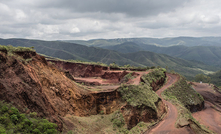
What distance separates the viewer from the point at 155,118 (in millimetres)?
27656

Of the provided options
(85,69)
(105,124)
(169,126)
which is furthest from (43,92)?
(85,69)

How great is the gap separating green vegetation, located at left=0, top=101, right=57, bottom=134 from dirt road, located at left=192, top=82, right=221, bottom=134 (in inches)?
1407

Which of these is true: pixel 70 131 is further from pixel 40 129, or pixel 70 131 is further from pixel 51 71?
pixel 51 71

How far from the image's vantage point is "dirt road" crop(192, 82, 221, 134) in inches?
1516

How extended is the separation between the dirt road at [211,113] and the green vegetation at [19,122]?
35.7m

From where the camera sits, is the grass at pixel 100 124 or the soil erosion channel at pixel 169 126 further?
the soil erosion channel at pixel 169 126

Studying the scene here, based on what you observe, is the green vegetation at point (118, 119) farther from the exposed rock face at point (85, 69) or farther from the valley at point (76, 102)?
the exposed rock face at point (85, 69)

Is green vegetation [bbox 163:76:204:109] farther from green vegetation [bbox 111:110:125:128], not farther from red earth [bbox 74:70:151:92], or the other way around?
green vegetation [bbox 111:110:125:128]

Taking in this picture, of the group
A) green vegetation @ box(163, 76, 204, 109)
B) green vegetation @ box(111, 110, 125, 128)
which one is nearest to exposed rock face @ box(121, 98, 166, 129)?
green vegetation @ box(111, 110, 125, 128)

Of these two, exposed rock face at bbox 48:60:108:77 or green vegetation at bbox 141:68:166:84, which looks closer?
green vegetation at bbox 141:68:166:84

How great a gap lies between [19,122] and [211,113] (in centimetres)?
5290

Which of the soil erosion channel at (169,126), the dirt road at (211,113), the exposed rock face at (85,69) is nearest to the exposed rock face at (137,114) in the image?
the soil erosion channel at (169,126)

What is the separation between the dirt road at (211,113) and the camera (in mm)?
38519

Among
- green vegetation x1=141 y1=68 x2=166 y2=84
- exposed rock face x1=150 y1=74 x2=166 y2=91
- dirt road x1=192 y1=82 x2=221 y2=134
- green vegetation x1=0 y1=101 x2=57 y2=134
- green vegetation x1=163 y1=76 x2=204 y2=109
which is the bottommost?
dirt road x1=192 y1=82 x2=221 y2=134
